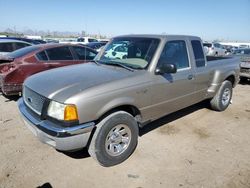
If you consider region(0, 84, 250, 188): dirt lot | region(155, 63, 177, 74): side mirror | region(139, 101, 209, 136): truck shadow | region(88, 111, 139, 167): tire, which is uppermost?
region(155, 63, 177, 74): side mirror

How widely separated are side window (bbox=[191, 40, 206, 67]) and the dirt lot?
1349 mm

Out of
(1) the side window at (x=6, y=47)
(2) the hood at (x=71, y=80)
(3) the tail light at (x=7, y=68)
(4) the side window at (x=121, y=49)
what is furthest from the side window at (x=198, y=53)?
(1) the side window at (x=6, y=47)

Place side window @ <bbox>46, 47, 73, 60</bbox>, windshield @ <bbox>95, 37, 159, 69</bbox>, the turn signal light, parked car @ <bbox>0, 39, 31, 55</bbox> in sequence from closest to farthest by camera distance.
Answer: the turn signal light, windshield @ <bbox>95, 37, 159, 69</bbox>, side window @ <bbox>46, 47, 73, 60</bbox>, parked car @ <bbox>0, 39, 31, 55</bbox>

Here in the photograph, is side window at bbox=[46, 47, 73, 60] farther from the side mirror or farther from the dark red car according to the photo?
the side mirror

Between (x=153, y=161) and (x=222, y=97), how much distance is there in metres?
3.18

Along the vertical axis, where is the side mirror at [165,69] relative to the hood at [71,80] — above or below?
above

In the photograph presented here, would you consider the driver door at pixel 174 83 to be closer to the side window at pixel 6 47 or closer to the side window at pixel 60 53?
the side window at pixel 60 53

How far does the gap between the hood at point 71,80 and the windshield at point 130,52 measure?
28 cm

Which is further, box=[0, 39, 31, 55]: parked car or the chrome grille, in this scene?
box=[0, 39, 31, 55]: parked car

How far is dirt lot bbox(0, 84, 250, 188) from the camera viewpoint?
3.13 m

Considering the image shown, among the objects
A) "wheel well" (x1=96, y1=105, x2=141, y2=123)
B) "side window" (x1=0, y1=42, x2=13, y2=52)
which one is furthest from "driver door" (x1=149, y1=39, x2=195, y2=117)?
"side window" (x1=0, y1=42, x2=13, y2=52)

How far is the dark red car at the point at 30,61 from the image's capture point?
19.2 feet

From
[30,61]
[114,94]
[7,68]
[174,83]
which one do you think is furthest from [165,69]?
[7,68]

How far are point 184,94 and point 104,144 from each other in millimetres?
2037
